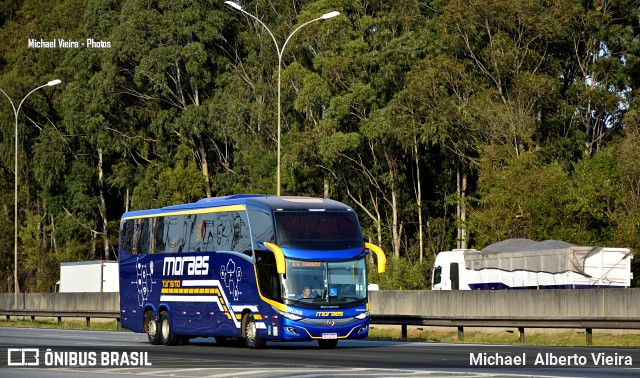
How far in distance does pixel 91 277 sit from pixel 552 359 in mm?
45398

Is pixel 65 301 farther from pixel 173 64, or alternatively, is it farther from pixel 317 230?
pixel 317 230

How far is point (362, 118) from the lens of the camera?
73375mm

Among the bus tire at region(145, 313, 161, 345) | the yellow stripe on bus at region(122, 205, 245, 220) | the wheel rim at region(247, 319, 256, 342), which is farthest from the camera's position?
the bus tire at region(145, 313, 161, 345)

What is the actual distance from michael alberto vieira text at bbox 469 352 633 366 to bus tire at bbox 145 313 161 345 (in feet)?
35.3

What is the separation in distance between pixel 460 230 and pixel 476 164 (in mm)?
5251

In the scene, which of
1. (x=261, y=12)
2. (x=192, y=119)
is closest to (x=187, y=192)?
(x=192, y=119)

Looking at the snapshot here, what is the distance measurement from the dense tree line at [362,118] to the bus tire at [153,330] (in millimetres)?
26097

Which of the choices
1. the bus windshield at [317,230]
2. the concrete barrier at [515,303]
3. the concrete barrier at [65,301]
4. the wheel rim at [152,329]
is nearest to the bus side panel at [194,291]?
the wheel rim at [152,329]

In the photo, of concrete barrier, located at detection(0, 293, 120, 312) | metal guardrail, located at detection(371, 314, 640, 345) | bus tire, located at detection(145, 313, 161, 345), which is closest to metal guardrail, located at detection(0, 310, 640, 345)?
metal guardrail, located at detection(371, 314, 640, 345)

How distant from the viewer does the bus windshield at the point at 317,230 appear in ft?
103

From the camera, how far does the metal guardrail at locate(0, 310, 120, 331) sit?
53281mm

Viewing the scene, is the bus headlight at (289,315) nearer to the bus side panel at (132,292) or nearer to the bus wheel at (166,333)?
the bus wheel at (166,333)

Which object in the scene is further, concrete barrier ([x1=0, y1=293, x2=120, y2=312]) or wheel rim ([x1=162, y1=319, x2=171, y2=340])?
concrete barrier ([x1=0, y1=293, x2=120, y2=312])

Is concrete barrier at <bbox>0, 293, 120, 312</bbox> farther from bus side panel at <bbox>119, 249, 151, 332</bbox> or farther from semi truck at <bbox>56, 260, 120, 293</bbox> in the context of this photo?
bus side panel at <bbox>119, 249, 151, 332</bbox>
